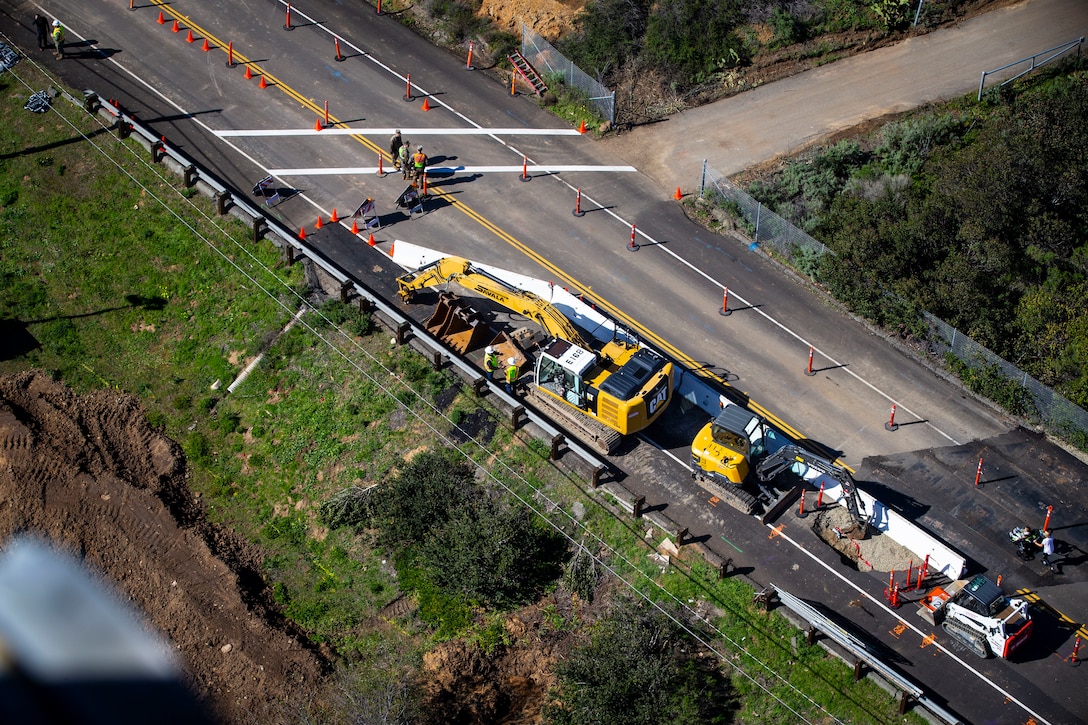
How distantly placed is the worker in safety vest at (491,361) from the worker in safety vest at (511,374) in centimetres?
41

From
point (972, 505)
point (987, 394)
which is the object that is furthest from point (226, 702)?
point (987, 394)

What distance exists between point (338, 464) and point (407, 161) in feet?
41.4

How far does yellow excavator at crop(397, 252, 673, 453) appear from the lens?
32406 millimetres

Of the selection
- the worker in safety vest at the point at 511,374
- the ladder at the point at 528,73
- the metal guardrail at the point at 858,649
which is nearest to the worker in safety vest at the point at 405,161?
the ladder at the point at 528,73

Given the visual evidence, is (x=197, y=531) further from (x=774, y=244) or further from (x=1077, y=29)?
(x=1077, y=29)

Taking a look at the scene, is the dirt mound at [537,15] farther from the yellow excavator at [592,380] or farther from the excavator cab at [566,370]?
the excavator cab at [566,370]

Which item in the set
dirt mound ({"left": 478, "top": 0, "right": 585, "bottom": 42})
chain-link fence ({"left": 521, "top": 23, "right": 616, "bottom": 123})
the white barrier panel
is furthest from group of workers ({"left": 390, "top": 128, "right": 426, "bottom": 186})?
the white barrier panel

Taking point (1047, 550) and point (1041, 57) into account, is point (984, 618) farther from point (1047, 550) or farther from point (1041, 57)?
point (1041, 57)

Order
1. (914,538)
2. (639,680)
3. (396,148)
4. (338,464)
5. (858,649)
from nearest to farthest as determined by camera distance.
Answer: (639,680) → (858,649) → (914,538) → (338,464) → (396,148)

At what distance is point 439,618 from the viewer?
3094 centimetres

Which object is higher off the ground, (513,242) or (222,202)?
(513,242)

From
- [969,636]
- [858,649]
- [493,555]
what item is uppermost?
[969,636]

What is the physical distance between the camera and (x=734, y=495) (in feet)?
104

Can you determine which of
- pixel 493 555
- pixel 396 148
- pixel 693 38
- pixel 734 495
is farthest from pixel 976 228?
pixel 396 148
